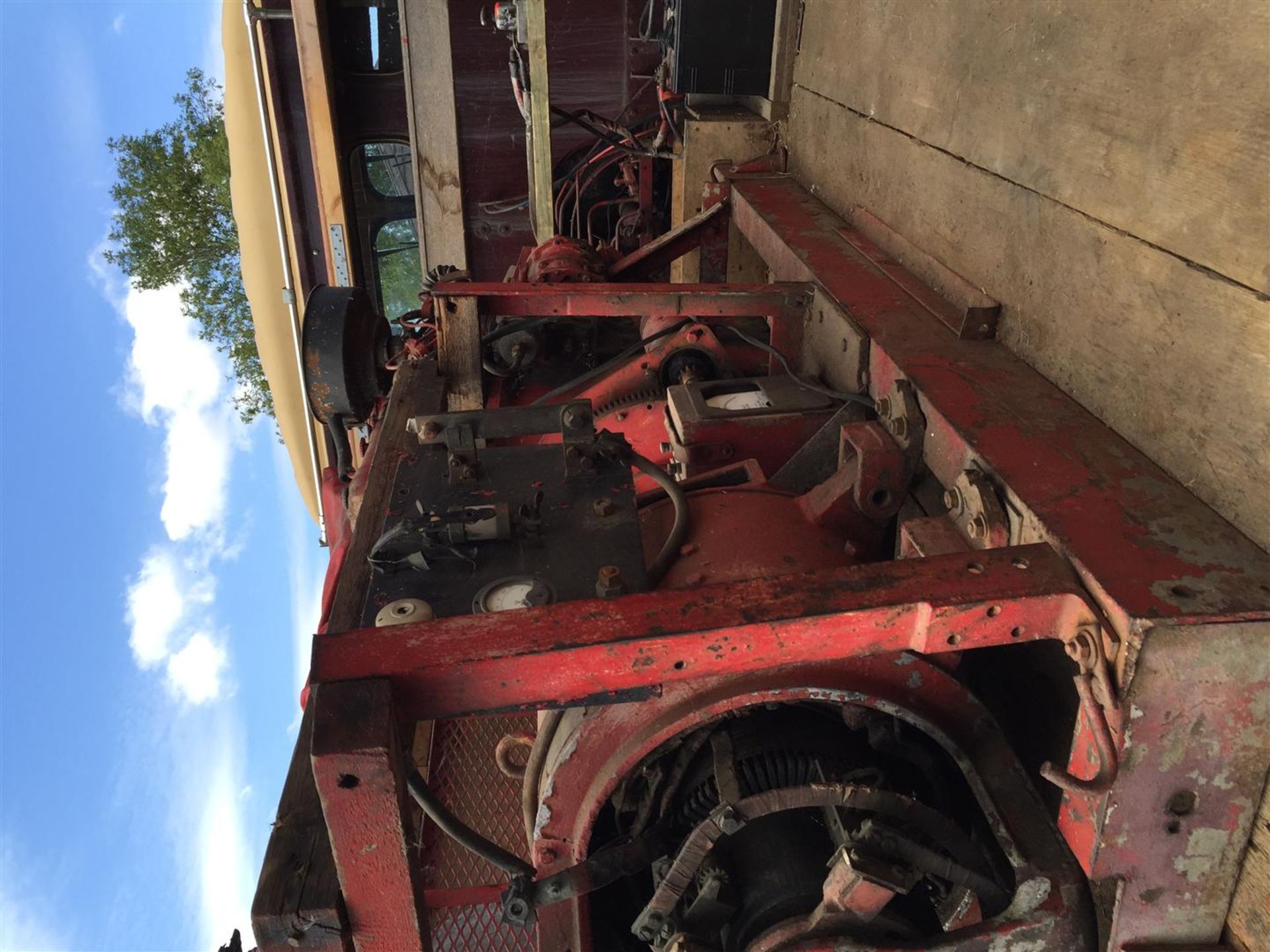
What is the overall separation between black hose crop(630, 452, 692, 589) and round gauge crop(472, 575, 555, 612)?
1.00 ft

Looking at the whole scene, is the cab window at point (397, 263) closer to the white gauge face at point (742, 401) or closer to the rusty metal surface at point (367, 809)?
the white gauge face at point (742, 401)

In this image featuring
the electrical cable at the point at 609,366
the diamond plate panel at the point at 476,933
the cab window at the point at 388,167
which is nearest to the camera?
the diamond plate panel at the point at 476,933

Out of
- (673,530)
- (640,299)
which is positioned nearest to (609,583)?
(673,530)

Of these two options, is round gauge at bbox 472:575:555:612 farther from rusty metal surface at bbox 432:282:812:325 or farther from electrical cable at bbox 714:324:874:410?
rusty metal surface at bbox 432:282:812:325

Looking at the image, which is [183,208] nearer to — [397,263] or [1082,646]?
[397,263]

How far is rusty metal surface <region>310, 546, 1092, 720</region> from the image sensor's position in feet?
4.04

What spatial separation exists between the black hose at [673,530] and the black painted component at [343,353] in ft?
4.99

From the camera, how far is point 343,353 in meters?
2.96

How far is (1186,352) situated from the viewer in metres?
1.49

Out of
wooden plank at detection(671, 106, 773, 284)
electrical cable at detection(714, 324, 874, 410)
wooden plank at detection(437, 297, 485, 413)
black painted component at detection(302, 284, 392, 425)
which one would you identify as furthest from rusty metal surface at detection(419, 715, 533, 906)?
wooden plank at detection(671, 106, 773, 284)

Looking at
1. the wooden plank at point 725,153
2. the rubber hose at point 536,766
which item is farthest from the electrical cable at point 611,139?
the rubber hose at point 536,766

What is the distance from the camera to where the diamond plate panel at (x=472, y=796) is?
2.33m

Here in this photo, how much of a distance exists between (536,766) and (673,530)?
1.89 ft

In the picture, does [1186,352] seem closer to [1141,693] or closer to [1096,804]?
[1141,693]
